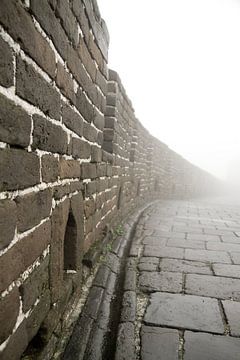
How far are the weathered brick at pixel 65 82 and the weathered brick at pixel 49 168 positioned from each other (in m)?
0.42

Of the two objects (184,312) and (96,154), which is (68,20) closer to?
(96,154)

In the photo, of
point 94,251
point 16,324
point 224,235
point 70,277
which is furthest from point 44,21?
point 224,235

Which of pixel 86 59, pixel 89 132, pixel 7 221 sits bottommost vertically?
pixel 7 221

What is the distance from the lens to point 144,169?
330 inches

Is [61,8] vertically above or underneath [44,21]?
above

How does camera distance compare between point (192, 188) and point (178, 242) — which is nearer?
point (178, 242)

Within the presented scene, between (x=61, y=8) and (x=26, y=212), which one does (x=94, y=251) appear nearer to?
(x=26, y=212)

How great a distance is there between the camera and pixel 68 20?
5.97 ft

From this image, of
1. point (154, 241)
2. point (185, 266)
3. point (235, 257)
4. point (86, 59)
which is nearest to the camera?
point (86, 59)

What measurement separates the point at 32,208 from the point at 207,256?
3.15 meters

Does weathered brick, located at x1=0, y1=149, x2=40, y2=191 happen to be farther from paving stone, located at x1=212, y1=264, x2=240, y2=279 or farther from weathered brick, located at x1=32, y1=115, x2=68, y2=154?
paving stone, located at x1=212, y1=264, x2=240, y2=279

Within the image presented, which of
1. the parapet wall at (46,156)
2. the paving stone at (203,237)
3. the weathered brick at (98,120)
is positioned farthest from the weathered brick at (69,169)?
the paving stone at (203,237)

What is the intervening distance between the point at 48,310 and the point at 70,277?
0.54m

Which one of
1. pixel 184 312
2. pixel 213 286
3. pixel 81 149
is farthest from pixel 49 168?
pixel 213 286
